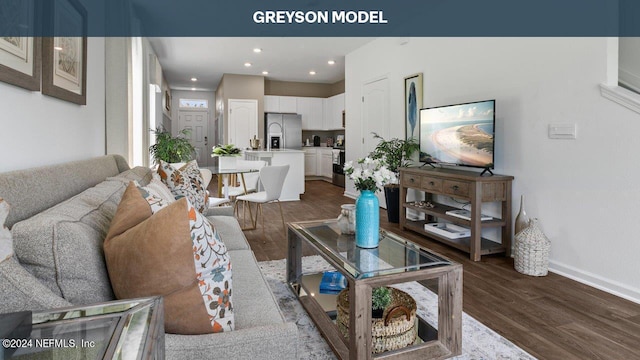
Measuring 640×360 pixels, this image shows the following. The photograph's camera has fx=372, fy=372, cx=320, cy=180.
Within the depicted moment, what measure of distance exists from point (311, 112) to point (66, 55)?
8.01 metres

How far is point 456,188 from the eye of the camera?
3543 mm

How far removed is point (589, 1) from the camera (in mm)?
2883

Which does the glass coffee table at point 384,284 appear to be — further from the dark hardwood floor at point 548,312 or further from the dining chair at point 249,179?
the dining chair at point 249,179

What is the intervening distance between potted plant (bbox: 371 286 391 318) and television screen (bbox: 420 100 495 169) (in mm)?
2091

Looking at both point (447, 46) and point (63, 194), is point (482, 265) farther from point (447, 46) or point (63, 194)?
point (63, 194)

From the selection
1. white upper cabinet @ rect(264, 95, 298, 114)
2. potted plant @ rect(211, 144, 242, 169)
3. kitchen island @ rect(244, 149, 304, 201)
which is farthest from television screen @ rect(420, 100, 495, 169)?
white upper cabinet @ rect(264, 95, 298, 114)

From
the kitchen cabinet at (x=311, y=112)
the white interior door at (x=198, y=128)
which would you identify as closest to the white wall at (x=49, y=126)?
the kitchen cabinet at (x=311, y=112)

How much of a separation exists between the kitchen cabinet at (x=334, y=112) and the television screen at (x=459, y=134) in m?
4.97

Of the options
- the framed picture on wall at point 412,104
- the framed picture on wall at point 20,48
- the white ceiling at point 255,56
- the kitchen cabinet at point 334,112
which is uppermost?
the white ceiling at point 255,56

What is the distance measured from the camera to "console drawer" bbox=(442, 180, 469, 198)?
11.2 ft

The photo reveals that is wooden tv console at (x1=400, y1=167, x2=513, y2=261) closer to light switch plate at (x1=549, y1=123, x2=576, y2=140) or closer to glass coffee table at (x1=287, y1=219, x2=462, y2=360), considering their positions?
light switch plate at (x1=549, y1=123, x2=576, y2=140)

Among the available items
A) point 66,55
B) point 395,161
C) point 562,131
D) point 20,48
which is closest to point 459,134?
point 562,131

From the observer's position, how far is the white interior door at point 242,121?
901 centimetres

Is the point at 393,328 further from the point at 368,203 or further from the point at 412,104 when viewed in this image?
the point at 412,104
